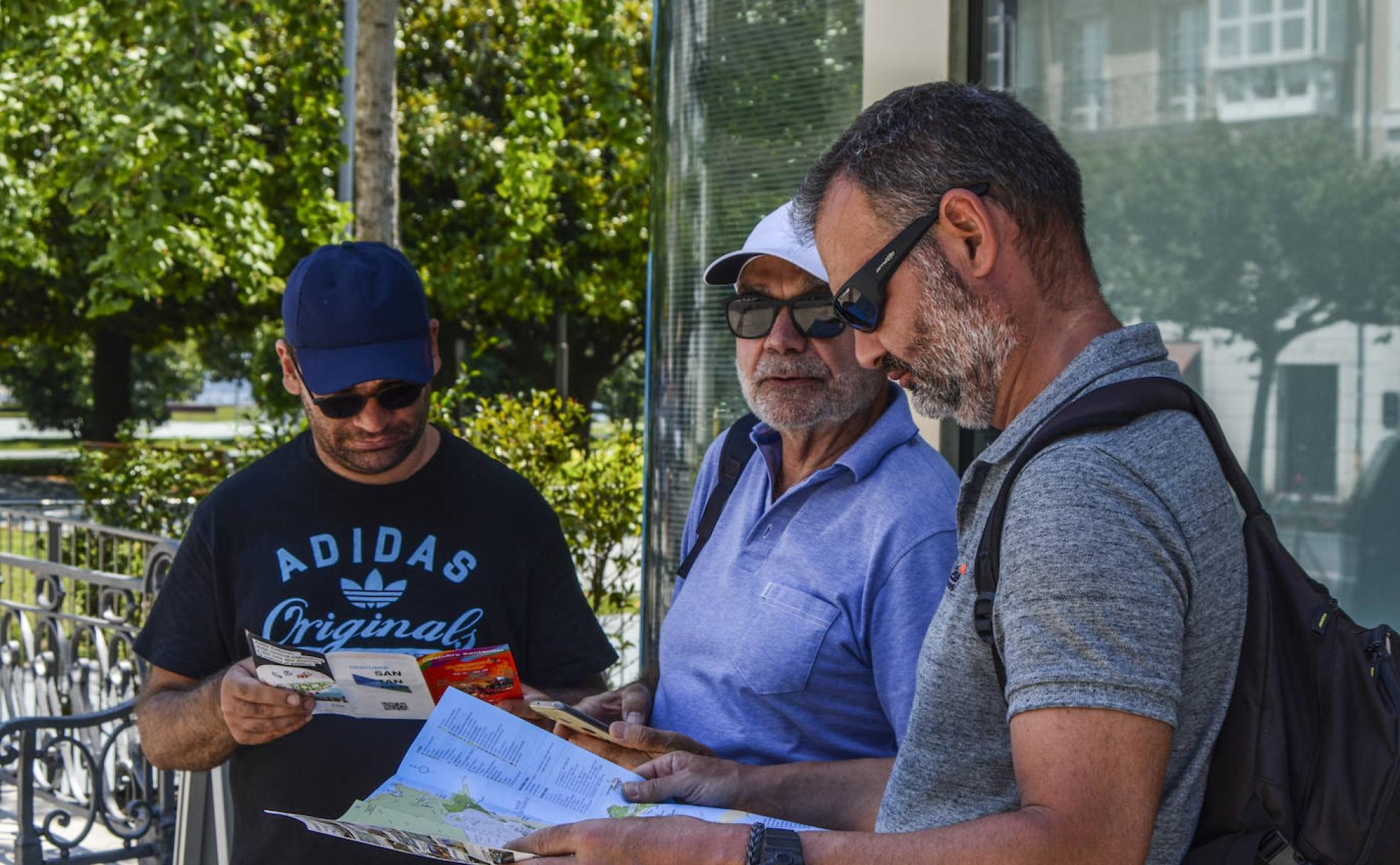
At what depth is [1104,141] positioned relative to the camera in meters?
3.61

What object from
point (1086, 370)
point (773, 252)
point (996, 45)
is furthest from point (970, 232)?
point (996, 45)

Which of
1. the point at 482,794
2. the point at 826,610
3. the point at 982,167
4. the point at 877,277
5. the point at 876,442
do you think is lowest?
the point at 482,794

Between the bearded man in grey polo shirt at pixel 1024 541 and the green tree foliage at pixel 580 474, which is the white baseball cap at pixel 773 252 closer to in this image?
the bearded man in grey polo shirt at pixel 1024 541

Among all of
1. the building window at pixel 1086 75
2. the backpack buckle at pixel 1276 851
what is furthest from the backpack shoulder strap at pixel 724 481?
the building window at pixel 1086 75

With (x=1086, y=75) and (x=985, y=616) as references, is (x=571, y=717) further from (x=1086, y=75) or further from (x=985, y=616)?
(x=1086, y=75)

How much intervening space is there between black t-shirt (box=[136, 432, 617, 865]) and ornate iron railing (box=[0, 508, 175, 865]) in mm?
1441

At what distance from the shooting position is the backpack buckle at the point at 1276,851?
133 cm

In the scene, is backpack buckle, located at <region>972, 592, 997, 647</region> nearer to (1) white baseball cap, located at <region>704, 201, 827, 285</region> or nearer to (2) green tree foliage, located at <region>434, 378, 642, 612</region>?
(1) white baseball cap, located at <region>704, 201, 827, 285</region>

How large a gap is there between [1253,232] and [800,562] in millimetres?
1794

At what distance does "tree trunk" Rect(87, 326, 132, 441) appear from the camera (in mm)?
29094

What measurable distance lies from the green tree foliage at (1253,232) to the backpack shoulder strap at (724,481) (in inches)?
56.0

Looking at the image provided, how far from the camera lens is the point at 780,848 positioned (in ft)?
4.74

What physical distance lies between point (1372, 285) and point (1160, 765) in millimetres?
2249

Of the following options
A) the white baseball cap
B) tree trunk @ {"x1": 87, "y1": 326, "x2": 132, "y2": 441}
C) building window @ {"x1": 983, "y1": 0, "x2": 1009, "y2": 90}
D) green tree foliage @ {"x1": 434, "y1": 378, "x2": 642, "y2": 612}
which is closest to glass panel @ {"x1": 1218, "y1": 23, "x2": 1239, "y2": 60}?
building window @ {"x1": 983, "y1": 0, "x2": 1009, "y2": 90}
